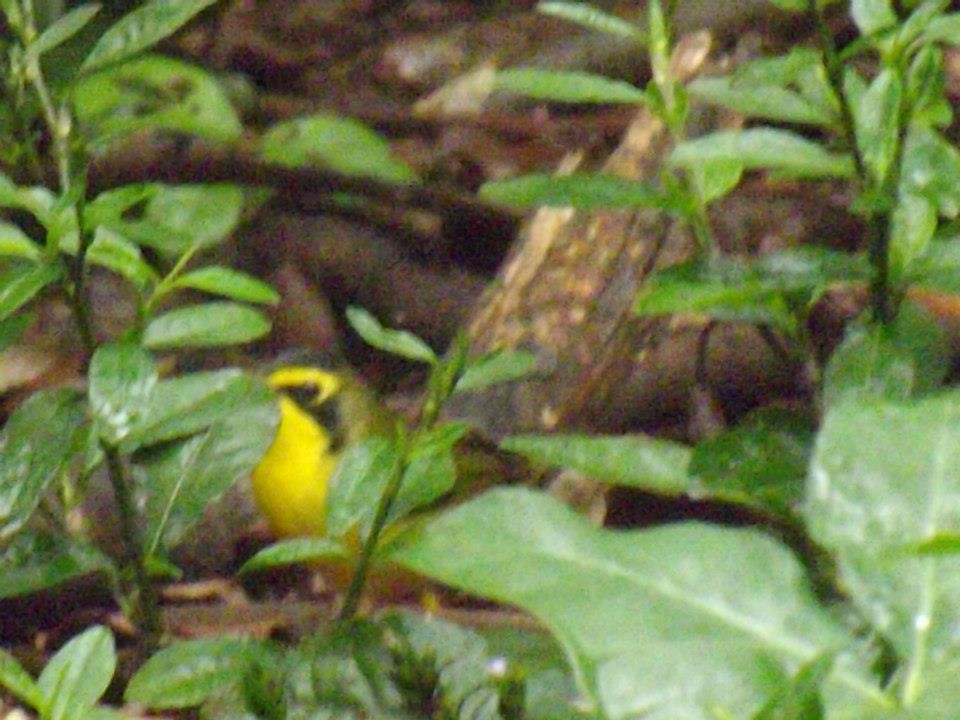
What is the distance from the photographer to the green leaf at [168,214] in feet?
4.82

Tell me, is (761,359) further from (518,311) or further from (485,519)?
(485,519)

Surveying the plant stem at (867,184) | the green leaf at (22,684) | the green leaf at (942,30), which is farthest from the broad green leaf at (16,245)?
the green leaf at (942,30)

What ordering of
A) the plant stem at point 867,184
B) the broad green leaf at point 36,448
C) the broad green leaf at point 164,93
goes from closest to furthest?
the plant stem at point 867,184 → the broad green leaf at point 36,448 → the broad green leaf at point 164,93

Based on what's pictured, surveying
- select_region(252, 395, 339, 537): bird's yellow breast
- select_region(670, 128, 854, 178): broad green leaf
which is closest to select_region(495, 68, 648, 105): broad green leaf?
select_region(670, 128, 854, 178): broad green leaf

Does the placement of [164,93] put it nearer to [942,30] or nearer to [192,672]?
[192,672]

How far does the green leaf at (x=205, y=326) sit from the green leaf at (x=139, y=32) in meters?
0.30

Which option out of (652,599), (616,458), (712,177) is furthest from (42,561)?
(712,177)

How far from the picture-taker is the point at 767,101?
4.94 feet

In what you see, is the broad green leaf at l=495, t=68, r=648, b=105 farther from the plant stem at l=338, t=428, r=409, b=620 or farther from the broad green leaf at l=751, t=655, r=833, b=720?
the broad green leaf at l=751, t=655, r=833, b=720

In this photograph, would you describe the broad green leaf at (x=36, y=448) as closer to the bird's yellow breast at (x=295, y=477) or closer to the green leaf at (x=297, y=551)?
the green leaf at (x=297, y=551)

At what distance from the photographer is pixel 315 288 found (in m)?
3.76

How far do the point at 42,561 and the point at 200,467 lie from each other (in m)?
0.22

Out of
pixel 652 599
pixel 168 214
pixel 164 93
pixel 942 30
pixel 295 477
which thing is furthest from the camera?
pixel 164 93

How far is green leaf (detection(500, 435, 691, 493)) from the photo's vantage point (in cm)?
150
